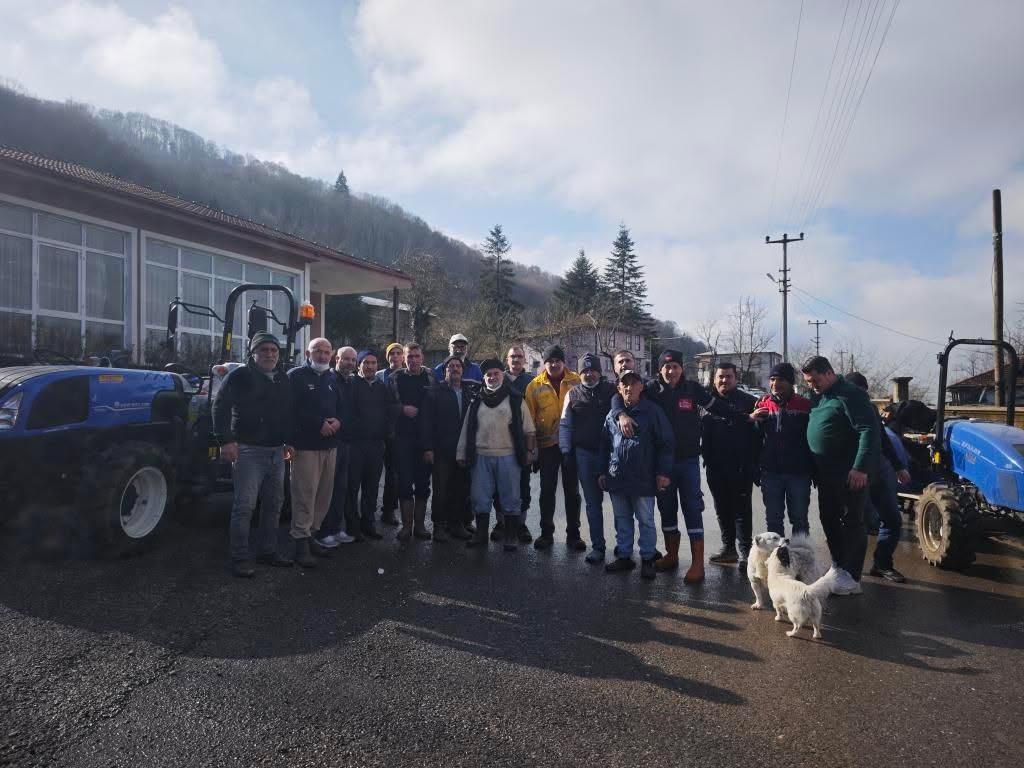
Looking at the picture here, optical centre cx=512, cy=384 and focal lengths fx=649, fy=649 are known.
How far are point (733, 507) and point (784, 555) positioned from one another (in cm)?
159

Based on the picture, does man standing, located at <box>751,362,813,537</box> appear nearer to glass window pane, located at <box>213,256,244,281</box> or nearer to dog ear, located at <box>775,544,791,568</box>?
dog ear, located at <box>775,544,791,568</box>

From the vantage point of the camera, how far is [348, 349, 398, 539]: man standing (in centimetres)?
630

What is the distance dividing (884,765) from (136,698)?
3.51m

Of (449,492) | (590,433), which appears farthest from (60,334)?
(590,433)

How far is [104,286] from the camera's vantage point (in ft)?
41.3

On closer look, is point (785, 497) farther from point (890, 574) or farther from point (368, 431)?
point (368, 431)

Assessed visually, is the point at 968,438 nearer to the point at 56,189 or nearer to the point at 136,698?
the point at 136,698

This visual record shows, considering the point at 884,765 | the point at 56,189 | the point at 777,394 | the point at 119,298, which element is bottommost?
the point at 884,765

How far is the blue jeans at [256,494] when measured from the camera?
5.24 m

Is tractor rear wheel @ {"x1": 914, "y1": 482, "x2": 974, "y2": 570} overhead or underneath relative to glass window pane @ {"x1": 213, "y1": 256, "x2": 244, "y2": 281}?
underneath

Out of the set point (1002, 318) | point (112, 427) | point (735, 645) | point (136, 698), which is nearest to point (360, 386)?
point (112, 427)

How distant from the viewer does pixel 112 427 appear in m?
5.79

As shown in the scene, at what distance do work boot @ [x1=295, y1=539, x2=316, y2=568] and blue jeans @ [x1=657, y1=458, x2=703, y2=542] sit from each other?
9.91 ft

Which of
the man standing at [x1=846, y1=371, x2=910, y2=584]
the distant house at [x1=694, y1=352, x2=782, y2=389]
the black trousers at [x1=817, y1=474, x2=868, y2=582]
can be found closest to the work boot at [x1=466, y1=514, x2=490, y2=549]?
the black trousers at [x1=817, y1=474, x2=868, y2=582]
